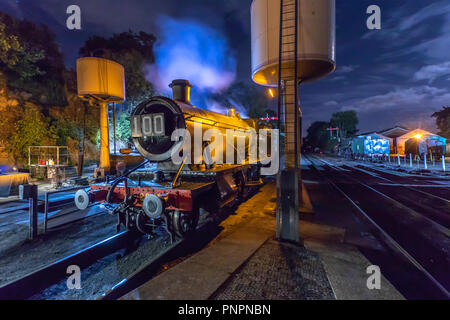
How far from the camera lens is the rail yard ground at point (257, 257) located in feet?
9.06

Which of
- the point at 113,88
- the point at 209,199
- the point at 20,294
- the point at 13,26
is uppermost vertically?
the point at 13,26

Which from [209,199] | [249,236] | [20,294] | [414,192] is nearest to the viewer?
[20,294]

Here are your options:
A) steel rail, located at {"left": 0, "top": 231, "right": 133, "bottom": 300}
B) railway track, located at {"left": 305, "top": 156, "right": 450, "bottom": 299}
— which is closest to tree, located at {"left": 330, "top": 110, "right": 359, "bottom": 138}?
railway track, located at {"left": 305, "top": 156, "right": 450, "bottom": 299}

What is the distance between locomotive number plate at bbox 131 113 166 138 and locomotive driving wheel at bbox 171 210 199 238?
171 centimetres

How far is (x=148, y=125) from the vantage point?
4.63m

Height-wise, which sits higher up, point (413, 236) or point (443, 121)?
point (443, 121)

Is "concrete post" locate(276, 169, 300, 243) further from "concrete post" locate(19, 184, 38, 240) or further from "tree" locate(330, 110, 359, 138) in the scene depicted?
"tree" locate(330, 110, 359, 138)

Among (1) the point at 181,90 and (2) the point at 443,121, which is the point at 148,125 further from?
(2) the point at 443,121

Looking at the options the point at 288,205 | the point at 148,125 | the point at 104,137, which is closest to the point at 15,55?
the point at 104,137

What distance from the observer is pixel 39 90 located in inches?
626

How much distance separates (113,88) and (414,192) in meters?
15.1

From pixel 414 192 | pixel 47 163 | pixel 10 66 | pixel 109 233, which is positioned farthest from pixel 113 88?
pixel 414 192

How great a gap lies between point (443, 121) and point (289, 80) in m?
41.1
